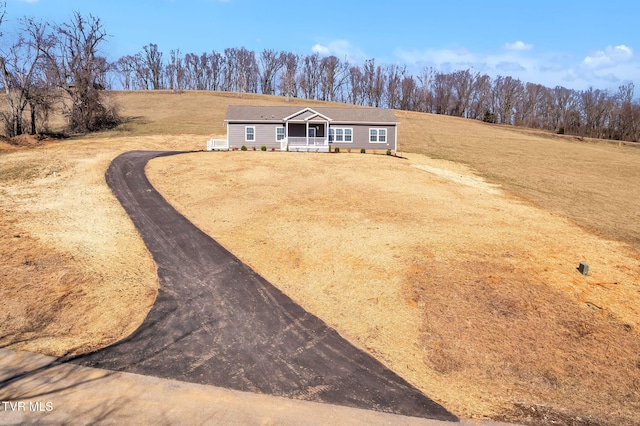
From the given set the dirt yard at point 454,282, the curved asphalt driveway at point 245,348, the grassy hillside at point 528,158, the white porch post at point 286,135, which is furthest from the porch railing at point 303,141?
the curved asphalt driveway at point 245,348

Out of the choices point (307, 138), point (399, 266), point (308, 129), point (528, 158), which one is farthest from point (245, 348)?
point (528, 158)

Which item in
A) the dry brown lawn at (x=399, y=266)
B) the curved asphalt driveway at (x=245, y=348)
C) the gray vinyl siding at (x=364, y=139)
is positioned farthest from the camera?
the gray vinyl siding at (x=364, y=139)

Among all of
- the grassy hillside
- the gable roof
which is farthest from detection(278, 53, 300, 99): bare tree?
the gable roof

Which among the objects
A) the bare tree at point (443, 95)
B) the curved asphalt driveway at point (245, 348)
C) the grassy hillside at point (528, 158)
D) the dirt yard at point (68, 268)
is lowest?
the curved asphalt driveway at point (245, 348)

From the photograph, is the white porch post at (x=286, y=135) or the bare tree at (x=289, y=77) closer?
the white porch post at (x=286, y=135)

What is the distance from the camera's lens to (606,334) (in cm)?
1098

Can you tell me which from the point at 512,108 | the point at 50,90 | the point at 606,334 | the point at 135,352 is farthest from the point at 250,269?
the point at 512,108

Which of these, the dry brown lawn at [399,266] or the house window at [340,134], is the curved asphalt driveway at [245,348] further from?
the house window at [340,134]

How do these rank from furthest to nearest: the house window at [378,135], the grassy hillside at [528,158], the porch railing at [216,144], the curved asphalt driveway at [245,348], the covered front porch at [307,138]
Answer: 1. the house window at [378,135]
2. the covered front porch at [307,138]
3. the porch railing at [216,144]
4. the grassy hillside at [528,158]
5. the curved asphalt driveway at [245,348]

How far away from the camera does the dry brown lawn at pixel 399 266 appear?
967cm

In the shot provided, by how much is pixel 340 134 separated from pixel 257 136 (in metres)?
8.47

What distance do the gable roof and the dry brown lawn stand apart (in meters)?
10.9

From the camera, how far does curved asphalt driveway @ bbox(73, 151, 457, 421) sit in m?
8.52

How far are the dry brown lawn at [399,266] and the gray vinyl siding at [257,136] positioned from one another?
10153 millimetres
